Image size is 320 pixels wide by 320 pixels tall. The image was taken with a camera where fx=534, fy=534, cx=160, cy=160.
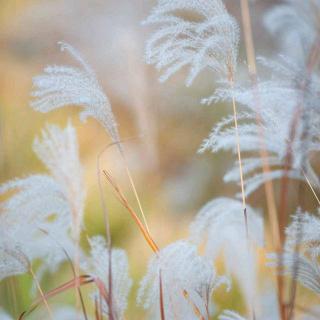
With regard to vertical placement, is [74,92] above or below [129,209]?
above

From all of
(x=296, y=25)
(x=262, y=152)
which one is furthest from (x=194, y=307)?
(x=296, y=25)

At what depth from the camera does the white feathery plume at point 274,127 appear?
1326 millimetres

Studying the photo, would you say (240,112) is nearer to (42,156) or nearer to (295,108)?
(295,108)

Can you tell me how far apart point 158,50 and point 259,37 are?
0.28 metres

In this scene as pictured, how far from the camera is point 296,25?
4.66ft

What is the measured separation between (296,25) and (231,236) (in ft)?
1.92

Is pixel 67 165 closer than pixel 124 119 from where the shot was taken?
Yes

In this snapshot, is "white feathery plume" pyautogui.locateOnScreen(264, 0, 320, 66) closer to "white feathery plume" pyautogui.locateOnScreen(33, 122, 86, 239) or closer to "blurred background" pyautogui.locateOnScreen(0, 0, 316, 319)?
"blurred background" pyautogui.locateOnScreen(0, 0, 316, 319)

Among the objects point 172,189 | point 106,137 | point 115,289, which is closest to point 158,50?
point 106,137

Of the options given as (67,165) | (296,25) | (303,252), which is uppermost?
(296,25)

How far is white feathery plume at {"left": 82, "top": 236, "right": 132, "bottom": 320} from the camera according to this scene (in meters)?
1.35

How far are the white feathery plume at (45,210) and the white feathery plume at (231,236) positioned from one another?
33cm

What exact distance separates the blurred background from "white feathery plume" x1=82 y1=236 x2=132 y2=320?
0.03 m

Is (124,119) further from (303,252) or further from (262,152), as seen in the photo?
(303,252)
